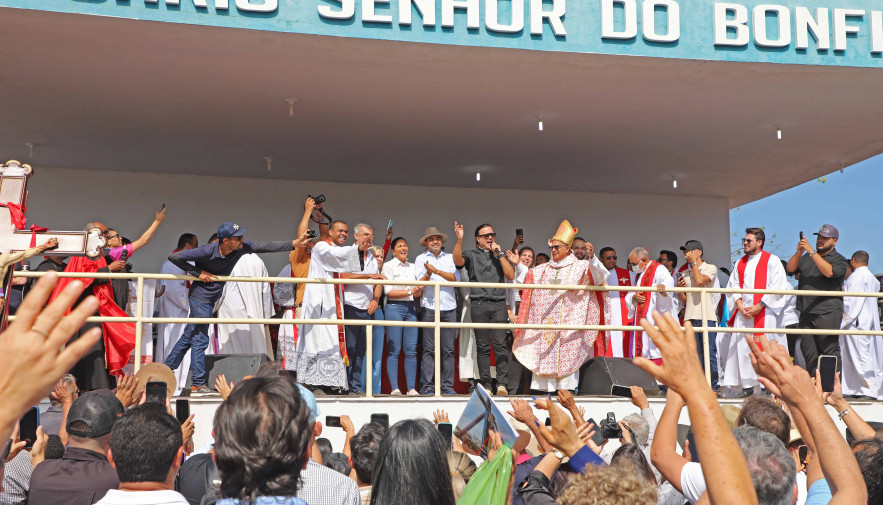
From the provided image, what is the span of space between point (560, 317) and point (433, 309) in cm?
136

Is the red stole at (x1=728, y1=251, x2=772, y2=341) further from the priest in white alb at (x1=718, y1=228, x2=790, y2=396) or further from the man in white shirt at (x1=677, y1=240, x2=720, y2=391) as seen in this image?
the man in white shirt at (x1=677, y1=240, x2=720, y2=391)

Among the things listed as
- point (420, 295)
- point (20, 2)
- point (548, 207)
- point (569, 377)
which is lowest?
point (569, 377)

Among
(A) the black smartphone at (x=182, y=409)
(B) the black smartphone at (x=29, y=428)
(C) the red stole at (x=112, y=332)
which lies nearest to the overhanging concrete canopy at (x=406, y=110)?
(C) the red stole at (x=112, y=332)

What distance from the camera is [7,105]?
34.3ft

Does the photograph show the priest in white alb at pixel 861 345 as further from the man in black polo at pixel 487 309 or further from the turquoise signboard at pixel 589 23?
the man in black polo at pixel 487 309

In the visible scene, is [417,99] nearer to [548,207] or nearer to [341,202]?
[341,202]

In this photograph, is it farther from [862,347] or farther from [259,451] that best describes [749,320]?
[259,451]

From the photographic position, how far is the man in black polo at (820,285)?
380 inches

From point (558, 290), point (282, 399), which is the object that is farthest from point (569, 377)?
point (282, 399)

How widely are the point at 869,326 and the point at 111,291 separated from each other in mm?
8373

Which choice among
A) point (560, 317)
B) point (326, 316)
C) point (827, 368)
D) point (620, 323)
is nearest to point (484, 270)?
point (560, 317)

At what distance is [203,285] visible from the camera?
8.60 meters

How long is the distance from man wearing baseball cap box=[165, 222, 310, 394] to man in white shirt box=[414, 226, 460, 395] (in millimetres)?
1575

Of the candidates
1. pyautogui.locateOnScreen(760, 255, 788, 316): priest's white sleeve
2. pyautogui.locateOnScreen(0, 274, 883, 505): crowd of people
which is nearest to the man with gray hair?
pyautogui.locateOnScreen(0, 274, 883, 505): crowd of people
